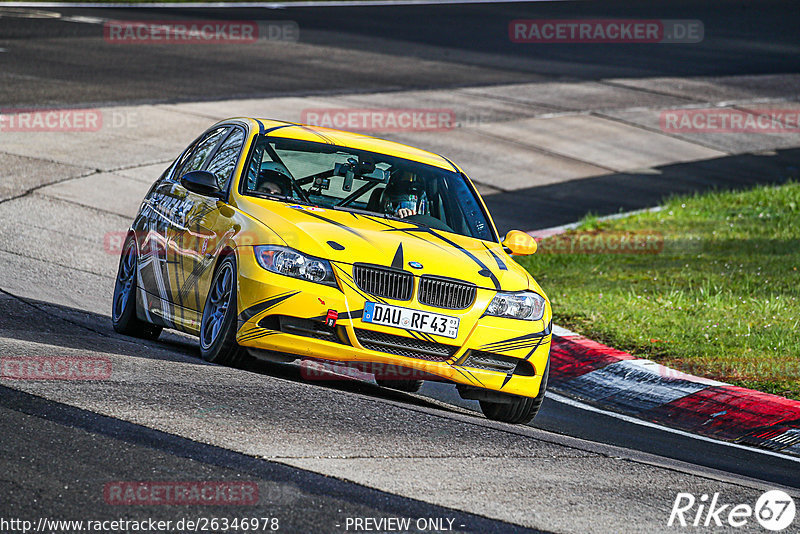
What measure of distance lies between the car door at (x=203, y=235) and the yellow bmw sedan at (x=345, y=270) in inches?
0.6

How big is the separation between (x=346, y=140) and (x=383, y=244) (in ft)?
5.32

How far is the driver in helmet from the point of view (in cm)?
872

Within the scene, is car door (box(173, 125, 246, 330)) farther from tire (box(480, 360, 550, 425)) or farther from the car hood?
tire (box(480, 360, 550, 425))

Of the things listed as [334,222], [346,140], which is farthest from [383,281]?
[346,140]

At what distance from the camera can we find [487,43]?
3359 centimetres

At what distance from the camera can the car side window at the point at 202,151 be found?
369 inches

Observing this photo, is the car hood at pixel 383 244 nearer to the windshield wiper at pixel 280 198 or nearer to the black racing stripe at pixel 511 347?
the windshield wiper at pixel 280 198

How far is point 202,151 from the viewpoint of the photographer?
31.2 feet

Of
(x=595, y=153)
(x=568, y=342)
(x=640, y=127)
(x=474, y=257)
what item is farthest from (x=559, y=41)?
(x=474, y=257)

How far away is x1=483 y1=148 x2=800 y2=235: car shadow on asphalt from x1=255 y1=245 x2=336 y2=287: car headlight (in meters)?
8.53

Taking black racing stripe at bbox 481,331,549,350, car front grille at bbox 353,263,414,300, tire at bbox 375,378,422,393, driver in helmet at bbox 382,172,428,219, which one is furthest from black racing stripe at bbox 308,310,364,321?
tire at bbox 375,378,422,393

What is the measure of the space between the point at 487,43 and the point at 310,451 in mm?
28403

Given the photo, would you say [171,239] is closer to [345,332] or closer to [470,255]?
[345,332]

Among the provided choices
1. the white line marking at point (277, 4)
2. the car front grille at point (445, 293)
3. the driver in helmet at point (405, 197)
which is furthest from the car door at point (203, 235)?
the white line marking at point (277, 4)
